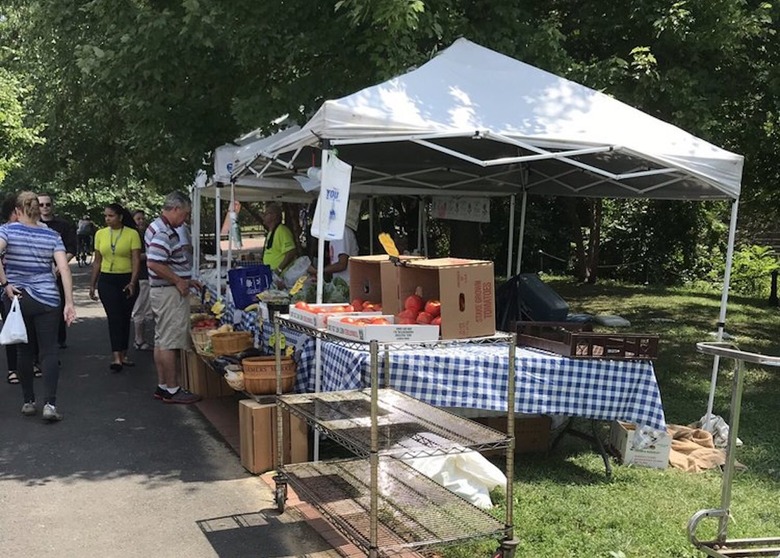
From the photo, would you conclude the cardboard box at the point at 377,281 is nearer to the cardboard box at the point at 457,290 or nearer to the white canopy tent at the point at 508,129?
the cardboard box at the point at 457,290

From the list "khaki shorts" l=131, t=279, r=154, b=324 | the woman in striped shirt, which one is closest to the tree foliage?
"khaki shorts" l=131, t=279, r=154, b=324

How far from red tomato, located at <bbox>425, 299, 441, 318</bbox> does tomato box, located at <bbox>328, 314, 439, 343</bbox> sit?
0.42 feet

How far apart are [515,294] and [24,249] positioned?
4.24 meters

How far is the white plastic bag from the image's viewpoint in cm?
553

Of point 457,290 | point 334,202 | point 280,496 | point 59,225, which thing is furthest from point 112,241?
point 457,290

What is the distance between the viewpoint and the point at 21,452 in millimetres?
5277

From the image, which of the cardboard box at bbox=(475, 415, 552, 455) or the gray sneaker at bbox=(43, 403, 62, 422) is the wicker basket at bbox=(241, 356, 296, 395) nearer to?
the cardboard box at bbox=(475, 415, 552, 455)

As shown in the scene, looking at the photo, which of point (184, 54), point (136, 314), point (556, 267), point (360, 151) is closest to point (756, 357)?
point (360, 151)

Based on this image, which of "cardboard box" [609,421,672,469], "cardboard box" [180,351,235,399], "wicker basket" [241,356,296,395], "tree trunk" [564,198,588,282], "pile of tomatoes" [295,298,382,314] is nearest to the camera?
"pile of tomatoes" [295,298,382,314]

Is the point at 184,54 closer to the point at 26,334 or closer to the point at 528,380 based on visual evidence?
the point at 26,334

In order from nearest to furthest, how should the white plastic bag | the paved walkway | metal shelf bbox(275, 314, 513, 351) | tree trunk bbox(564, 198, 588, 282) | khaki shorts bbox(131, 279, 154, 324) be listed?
metal shelf bbox(275, 314, 513, 351)
the paved walkway
the white plastic bag
khaki shorts bbox(131, 279, 154, 324)
tree trunk bbox(564, 198, 588, 282)

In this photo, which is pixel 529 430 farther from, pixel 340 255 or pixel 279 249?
pixel 279 249

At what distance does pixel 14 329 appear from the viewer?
5539 mm

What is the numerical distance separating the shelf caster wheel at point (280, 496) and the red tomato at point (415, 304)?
1.30 meters
